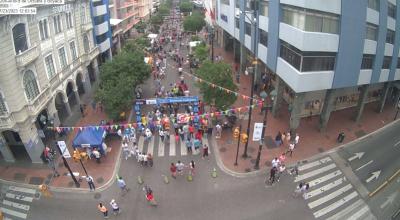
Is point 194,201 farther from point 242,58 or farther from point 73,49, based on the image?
point 242,58

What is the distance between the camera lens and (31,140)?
22719 millimetres

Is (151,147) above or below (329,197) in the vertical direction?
above

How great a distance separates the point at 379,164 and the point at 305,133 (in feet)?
21.6

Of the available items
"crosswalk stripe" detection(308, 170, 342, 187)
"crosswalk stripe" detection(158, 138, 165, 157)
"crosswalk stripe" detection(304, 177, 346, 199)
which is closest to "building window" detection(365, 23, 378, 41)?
"crosswalk stripe" detection(308, 170, 342, 187)

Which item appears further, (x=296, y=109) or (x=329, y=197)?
(x=296, y=109)

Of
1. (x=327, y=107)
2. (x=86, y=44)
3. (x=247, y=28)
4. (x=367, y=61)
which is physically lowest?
(x=327, y=107)

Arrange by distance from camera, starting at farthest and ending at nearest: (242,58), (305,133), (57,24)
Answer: (242,58) → (57,24) → (305,133)

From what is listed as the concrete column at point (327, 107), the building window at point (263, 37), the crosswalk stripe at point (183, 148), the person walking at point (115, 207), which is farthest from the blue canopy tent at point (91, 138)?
the concrete column at point (327, 107)

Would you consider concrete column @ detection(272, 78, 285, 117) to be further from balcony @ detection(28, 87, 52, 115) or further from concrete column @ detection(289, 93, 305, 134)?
balcony @ detection(28, 87, 52, 115)

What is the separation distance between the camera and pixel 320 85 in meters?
23.3

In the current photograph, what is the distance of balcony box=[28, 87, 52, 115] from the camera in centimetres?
2228

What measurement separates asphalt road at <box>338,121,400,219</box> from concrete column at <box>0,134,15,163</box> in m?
28.9

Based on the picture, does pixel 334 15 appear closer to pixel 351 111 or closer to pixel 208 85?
pixel 208 85

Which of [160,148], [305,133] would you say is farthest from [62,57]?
[305,133]
